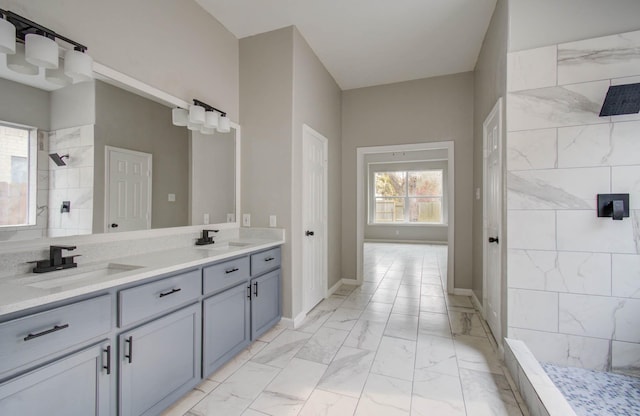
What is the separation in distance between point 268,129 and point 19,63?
5.67 feet

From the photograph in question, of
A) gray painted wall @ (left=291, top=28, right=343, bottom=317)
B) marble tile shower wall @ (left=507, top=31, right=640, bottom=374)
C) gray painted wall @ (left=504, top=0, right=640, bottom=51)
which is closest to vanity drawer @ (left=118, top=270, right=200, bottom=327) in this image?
gray painted wall @ (left=291, top=28, right=343, bottom=317)

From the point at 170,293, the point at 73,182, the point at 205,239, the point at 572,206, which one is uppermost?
the point at 73,182

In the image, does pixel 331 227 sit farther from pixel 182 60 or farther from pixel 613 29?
pixel 613 29

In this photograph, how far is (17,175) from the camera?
143 centimetres

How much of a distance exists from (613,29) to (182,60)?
316 cm

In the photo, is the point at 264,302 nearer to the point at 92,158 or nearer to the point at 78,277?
the point at 78,277

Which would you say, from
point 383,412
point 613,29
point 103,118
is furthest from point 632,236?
point 103,118

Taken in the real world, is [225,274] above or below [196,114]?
Result: below

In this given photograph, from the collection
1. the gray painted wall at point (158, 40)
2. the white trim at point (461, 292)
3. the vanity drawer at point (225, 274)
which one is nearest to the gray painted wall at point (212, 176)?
the gray painted wall at point (158, 40)

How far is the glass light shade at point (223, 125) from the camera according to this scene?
2605mm

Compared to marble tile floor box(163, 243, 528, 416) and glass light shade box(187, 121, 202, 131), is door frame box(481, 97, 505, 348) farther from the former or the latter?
glass light shade box(187, 121, 202, 131)

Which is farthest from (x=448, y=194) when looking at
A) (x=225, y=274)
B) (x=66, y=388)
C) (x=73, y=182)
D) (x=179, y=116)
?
(x=66, y=388)

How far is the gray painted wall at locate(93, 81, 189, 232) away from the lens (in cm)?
176

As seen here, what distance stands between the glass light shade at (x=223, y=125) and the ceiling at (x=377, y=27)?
0.95m
